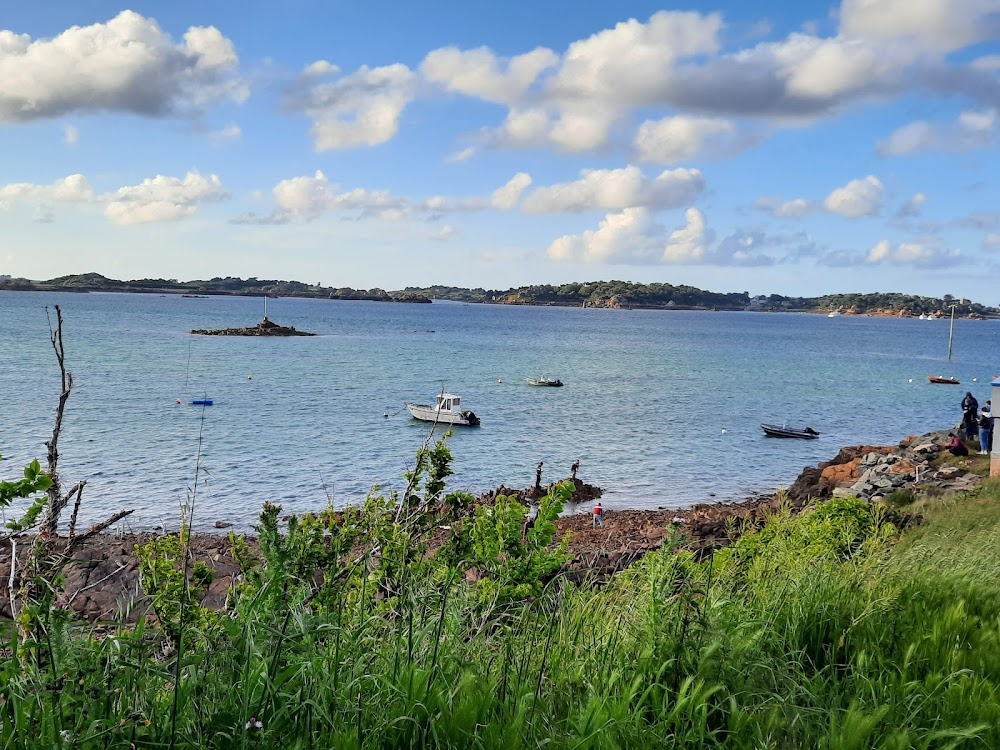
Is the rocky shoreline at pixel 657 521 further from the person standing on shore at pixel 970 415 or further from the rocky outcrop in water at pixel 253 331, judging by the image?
the rocky outcrop in water at pixel 253 331

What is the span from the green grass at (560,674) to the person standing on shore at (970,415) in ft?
81.5

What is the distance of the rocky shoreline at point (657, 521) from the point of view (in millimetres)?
13109

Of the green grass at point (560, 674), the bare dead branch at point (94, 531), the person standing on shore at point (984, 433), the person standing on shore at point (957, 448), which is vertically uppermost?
the bare dead branch at point (94, 531)

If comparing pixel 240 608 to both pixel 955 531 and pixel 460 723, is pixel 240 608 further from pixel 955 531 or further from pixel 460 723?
pixel 955 531

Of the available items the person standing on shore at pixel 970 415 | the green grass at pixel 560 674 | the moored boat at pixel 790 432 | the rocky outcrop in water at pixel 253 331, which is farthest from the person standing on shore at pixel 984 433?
the rocky outcrop in water at pixel 253 331

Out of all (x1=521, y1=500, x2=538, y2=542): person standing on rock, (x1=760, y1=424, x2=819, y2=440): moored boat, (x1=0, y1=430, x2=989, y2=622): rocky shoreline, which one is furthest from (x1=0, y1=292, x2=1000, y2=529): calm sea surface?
(x1=521, y1=500, x2=538, y2=542): person standing on rock

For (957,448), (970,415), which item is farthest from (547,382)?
(957,448)

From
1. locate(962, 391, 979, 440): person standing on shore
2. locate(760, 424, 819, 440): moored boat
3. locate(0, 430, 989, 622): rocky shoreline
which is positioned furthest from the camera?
locate(760, 424, 819, 440): moored boat

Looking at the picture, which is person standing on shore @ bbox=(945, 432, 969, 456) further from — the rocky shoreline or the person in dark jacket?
the person in dark jacket

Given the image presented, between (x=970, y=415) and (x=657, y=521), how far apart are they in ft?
44.5

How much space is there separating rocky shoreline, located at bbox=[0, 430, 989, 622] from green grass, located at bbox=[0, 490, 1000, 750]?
5.09 meters

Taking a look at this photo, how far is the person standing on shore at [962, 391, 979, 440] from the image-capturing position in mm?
28203

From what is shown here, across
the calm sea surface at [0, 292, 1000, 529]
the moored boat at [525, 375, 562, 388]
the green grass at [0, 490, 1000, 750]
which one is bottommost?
the calm sea surface at [0, 292, 1000, 529]

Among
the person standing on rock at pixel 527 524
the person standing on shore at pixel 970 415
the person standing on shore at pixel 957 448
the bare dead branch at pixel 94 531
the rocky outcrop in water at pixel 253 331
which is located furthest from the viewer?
the rocky outcrop in water at pixel 253 331
